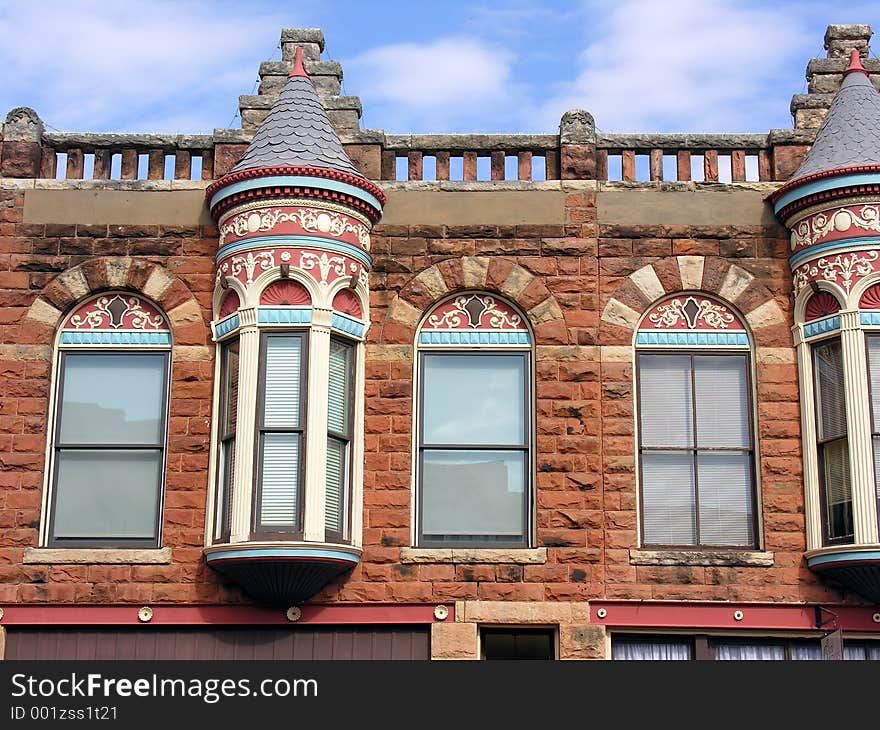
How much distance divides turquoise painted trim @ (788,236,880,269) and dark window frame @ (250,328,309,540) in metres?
5.83

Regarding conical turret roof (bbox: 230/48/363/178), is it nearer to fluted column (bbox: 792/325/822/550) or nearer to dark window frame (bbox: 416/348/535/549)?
dark window frame (bbox: 416/348/535/549)

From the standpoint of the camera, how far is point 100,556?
16.5 meters

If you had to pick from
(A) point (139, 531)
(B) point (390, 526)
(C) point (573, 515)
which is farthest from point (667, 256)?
(A) point (139, 531)

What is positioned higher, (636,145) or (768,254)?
(636,145)

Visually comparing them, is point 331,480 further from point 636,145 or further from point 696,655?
point 636,145

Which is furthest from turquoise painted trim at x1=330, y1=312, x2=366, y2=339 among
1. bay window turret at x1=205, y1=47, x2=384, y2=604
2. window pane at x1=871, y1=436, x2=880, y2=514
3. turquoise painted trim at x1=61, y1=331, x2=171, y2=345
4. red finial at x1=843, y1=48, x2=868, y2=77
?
red finial at x1=843, y1=48, x2=868, y2=77

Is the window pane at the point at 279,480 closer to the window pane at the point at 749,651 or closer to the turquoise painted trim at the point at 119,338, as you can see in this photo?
the turquoise painted trim at the point at 119,338

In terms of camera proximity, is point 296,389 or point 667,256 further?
point 667,256

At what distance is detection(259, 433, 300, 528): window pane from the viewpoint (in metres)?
16.0

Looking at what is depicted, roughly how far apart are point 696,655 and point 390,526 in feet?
12.1

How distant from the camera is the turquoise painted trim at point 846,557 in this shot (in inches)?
623

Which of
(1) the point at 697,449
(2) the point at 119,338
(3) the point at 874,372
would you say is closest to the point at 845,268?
(3) the point at 874,372

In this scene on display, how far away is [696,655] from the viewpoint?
16297 millimetres

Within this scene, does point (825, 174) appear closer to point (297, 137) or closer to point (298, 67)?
point (297, 137)
